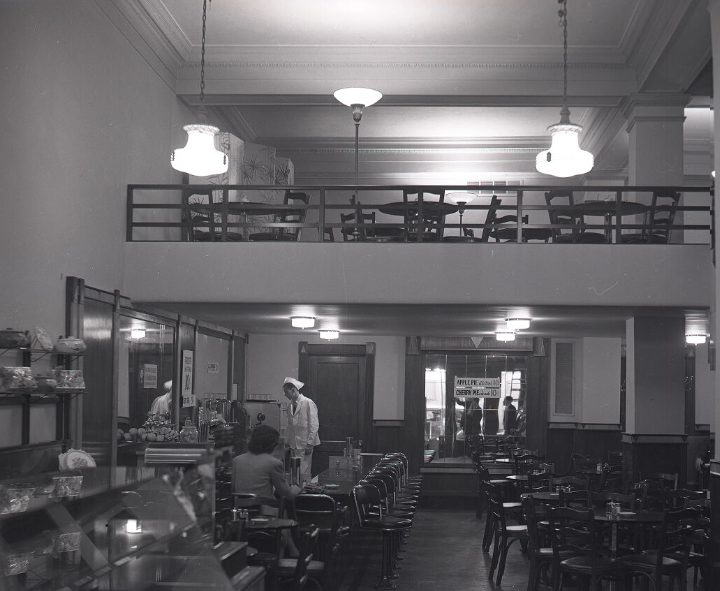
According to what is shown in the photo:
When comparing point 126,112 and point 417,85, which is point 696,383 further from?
point 126,112

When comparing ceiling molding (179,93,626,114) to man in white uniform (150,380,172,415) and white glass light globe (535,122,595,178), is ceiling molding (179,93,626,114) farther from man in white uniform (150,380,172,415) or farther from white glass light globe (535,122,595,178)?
man in white uniform (150,380,172,415)

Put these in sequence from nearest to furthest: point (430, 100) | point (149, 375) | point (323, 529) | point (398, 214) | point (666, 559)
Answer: point (666, 559), point (323, 529), point (149, 375), point (398, 214), point (430, 100)

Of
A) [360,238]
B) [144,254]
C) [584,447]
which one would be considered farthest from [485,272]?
[584,447]

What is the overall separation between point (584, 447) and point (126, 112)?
33.0 feet

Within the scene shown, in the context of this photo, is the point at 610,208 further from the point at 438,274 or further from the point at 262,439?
the point at 262,439

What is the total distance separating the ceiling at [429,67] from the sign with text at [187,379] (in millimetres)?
560

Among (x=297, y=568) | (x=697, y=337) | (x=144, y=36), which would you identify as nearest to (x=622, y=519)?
(x=297, y=568)

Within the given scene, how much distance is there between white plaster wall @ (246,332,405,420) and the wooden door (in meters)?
0.12

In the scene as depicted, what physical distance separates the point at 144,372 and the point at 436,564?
3710mm

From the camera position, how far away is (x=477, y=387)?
16.4 meters

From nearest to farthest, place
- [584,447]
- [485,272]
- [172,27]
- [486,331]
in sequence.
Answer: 1. [485,272]
2. [172,27]
3. [486,331]
4. [584,447]

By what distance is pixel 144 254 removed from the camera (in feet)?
31.9

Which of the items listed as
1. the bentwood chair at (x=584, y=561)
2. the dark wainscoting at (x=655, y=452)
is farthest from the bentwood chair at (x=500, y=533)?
the dark wainscoting at (x=655, y=452)

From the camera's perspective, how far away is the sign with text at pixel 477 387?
53.6 ft
